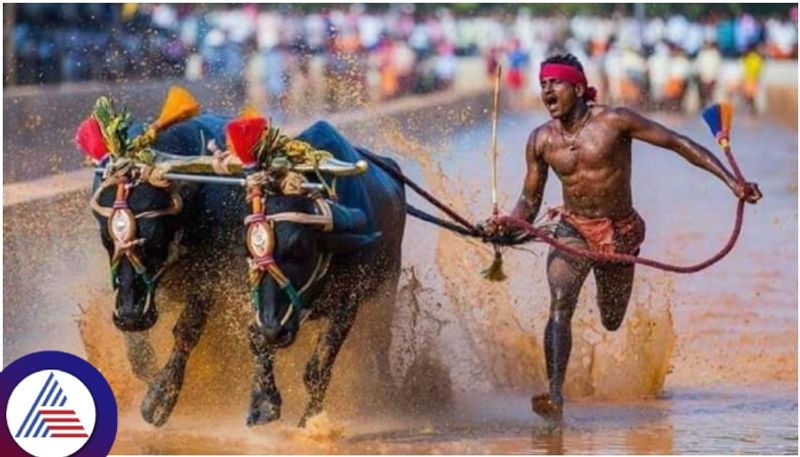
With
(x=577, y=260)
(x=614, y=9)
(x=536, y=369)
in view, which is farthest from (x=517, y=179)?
(x=614, y=9)

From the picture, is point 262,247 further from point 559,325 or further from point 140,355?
point 559,325

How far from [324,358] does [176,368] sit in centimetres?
70

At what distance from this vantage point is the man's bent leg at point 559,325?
13.6 metres

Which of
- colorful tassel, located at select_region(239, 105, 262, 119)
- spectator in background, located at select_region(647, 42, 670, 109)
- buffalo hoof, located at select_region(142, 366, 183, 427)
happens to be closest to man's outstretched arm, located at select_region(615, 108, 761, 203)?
colorful tassel, located at select_region(239, 105, 262, 119)

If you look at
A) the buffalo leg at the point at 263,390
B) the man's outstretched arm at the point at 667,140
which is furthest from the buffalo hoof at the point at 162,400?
the man's outstretched arm at the point at 667,140

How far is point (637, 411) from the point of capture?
14.5 meters

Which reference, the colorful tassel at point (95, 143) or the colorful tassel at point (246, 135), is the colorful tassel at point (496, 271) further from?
the colorful tassel at point (95, 143)

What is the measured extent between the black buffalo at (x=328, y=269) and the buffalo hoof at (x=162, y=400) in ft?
1.80

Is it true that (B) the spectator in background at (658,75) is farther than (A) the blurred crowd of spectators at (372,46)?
Yes

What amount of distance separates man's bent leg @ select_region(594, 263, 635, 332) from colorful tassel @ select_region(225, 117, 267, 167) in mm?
2093

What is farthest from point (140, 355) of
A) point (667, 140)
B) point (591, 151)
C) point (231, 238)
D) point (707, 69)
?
point (707, 69)

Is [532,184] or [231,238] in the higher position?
[532,184]

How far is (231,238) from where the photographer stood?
13562mm

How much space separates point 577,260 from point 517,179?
9703 mm
